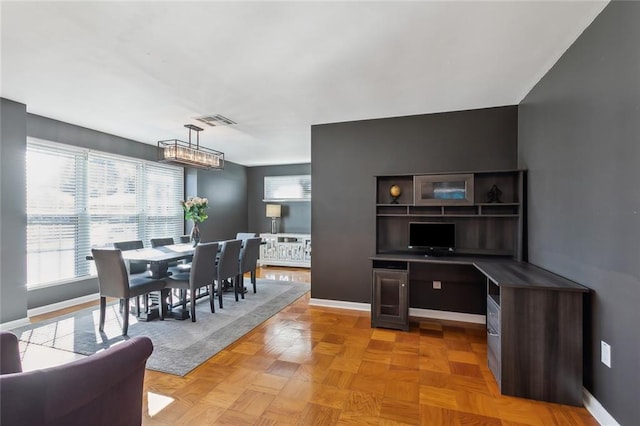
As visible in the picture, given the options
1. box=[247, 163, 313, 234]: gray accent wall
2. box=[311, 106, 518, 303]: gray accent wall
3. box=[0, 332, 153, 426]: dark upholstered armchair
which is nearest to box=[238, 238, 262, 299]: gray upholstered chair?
box=[311, 106, 518, 303]: gray accent wall

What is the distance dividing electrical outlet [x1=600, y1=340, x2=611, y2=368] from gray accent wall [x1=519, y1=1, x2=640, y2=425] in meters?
0.03

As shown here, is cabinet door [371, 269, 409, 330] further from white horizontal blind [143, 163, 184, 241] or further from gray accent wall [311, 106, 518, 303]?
white horizontal blind [143, 163, 184, 241]

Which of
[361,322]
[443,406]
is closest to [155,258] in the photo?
[361,322]

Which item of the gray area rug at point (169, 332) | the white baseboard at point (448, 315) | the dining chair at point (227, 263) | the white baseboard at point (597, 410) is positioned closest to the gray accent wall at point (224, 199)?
the dining chair at point (227, 263)

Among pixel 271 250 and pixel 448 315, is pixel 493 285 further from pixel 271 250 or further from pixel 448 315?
pixel 271 250

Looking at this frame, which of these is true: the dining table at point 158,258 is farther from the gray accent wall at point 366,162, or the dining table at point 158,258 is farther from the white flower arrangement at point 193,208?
the gray accent wall at point 366,162

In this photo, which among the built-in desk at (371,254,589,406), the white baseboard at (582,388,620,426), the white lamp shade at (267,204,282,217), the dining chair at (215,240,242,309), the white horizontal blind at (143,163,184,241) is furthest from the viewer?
the white lamp shade at (267,204,282,217)

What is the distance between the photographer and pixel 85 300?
4395mm

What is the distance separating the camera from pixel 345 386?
7.47ft

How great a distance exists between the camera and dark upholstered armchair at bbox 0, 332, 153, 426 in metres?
0.83

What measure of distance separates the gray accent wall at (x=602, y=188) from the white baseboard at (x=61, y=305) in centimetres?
578

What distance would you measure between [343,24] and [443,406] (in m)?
2.71

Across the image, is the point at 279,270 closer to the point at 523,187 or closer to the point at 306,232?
the point at 306,232

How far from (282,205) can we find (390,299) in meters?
4.70
